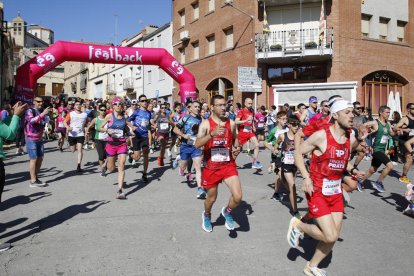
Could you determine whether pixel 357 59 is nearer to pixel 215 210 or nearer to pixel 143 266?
pixel 215 210

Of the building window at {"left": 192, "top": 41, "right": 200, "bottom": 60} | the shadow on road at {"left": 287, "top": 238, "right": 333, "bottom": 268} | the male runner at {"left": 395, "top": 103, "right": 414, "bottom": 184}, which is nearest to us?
the shadow on road at {"left": 287, "top": 238, "right": 333, "bottom": 268}

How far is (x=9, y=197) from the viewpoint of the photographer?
7.13 meters

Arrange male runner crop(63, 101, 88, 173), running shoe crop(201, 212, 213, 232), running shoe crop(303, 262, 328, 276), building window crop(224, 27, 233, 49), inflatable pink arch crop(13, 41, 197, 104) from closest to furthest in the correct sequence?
running shoe crop(303, 262, 328, 276)
running shoe crop(201, 212, 213, 232)
male runner crop(63, 101, 88, 173)
inflatable pink arch crop(13, 41, 197, 104)
building window crop(224, 27, 233, 49)

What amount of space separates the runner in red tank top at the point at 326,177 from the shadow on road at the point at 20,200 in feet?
17.6

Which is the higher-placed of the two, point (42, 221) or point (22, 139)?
point (22, 139)

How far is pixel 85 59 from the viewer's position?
52.9ft

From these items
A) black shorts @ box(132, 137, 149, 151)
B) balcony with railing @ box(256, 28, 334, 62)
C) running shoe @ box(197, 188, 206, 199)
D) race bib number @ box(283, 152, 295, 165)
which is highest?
balcony with railing @ box(256, 28, 334, 62)

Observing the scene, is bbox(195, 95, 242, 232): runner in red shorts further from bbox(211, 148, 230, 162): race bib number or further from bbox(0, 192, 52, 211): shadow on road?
bbox(0, 192, 52, 211): shadow on road

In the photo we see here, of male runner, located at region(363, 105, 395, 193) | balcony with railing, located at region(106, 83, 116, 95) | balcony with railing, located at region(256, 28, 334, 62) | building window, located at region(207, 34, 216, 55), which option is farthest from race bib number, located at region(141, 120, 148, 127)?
balcony with railing, located at region(106, 83, 116, 95)

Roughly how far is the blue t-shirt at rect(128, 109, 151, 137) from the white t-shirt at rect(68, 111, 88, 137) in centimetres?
255

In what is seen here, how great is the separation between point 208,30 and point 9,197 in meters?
22.7

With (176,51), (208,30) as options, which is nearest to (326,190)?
(208,30)

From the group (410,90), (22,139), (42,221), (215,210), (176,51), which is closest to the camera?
(42,221)

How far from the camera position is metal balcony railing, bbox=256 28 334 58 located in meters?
20.3
